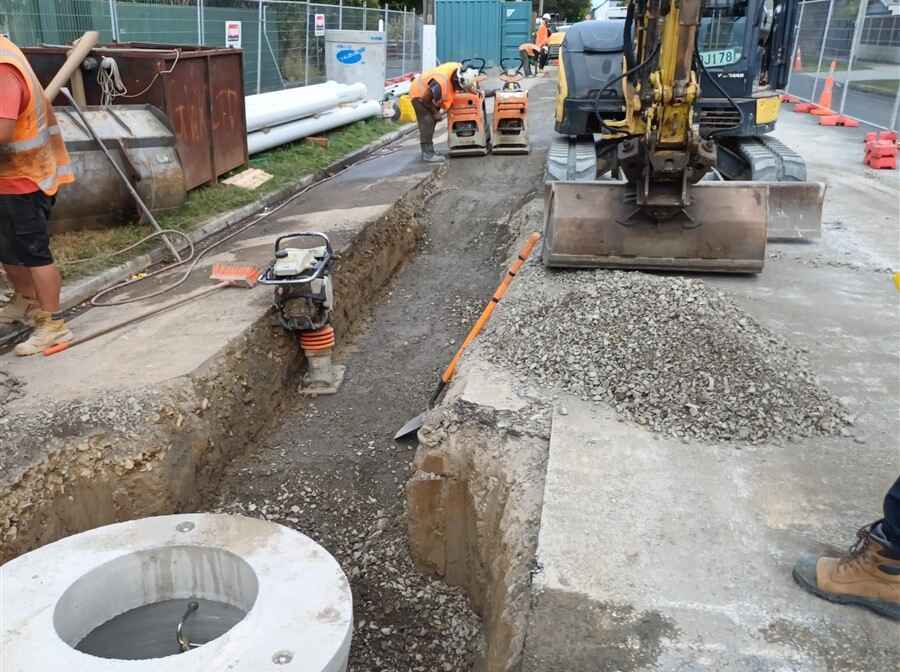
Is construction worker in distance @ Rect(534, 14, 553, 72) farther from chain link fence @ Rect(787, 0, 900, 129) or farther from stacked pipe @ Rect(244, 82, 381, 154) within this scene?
stacked pipe @ Rect(244, 82, 381, 154)

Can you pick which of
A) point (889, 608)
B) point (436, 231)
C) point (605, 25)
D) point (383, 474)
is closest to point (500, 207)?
point (436, 231)

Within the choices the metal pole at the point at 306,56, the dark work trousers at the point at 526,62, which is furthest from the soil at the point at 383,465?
the dark work trousers at the point at 526,62

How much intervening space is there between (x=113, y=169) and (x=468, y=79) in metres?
5.52

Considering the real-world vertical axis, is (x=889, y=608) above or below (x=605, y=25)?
below

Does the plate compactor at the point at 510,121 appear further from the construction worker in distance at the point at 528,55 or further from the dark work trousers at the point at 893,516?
the construction worker in distance at the point at 528,55

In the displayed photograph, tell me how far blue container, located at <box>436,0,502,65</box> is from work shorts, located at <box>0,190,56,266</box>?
2230cm

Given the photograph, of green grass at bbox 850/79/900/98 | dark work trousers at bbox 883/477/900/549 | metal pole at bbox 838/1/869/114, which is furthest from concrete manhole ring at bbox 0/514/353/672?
metal pole at bbox 838/1/869/114

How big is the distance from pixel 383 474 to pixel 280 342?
1.42 m

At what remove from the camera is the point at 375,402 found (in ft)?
18.8

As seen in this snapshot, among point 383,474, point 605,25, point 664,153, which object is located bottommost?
point 383,474

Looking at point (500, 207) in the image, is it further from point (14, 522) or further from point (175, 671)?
point (175, 671)

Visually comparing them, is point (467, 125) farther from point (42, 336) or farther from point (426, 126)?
point (42, 336)

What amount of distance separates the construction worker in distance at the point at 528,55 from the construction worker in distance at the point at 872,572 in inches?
901

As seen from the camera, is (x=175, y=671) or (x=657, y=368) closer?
(x=175, y=671)
